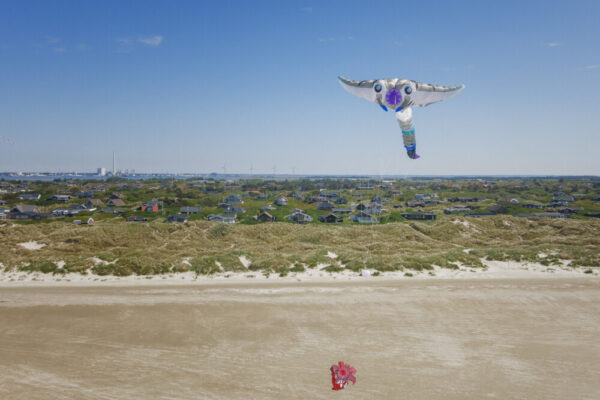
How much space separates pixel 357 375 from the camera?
10.6m

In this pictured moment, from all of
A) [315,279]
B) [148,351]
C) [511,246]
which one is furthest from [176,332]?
[511,246]

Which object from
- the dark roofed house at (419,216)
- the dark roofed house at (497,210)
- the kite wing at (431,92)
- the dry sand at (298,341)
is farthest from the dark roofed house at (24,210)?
the dark roofed house at (497,210)

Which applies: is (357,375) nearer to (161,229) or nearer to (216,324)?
(216,324)

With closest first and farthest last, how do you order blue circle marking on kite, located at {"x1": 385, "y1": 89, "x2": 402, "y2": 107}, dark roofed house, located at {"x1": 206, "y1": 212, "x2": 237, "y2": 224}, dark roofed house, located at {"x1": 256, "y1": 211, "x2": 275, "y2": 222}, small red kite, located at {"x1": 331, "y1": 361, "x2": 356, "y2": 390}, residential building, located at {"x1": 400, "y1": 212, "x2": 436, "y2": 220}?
small red kite, located at {"x1": 331, "y1": 361, "x2": 356, "y2": 390}
blue circle marking on kite, located at {"x1": 385, "y1": 89, "x2": 402, "y2": 107}
dark roofed house, located at {"x1": 206, "y1": 212, "x2": 237, "y2": 224}
dark roofed house, located at {"x1": 256, "y1": 211, "x2": 275, "y2": 222}
residential building, located at {"x1": 400, "y1": 212, "x2": 436, "y2": 220}

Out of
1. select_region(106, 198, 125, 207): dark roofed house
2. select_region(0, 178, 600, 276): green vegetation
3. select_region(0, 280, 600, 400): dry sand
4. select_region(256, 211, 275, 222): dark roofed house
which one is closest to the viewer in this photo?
select_region(0, 280, 600, 400): dry sand

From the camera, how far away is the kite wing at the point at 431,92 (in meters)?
11.0

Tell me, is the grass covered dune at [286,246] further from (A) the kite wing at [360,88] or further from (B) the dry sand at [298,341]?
(A) the kite wing at [360,88]

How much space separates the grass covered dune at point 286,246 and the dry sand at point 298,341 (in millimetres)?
3612

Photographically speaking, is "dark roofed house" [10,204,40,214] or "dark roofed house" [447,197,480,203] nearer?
"dark roofed house" [10,204,40,214]

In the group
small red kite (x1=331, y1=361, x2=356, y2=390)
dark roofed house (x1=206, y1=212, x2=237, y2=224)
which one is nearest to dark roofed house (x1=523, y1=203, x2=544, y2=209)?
dark roofed house (x1=206, y1=212, x2=237, y2=224)

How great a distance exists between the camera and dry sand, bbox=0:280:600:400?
10.1 meters

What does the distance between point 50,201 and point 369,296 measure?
304ft

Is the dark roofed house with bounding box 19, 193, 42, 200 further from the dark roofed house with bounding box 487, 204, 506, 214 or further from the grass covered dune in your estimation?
the dark roofed house with bounding box 487, 204, 506, 214

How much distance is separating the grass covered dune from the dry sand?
3612 millimetres
